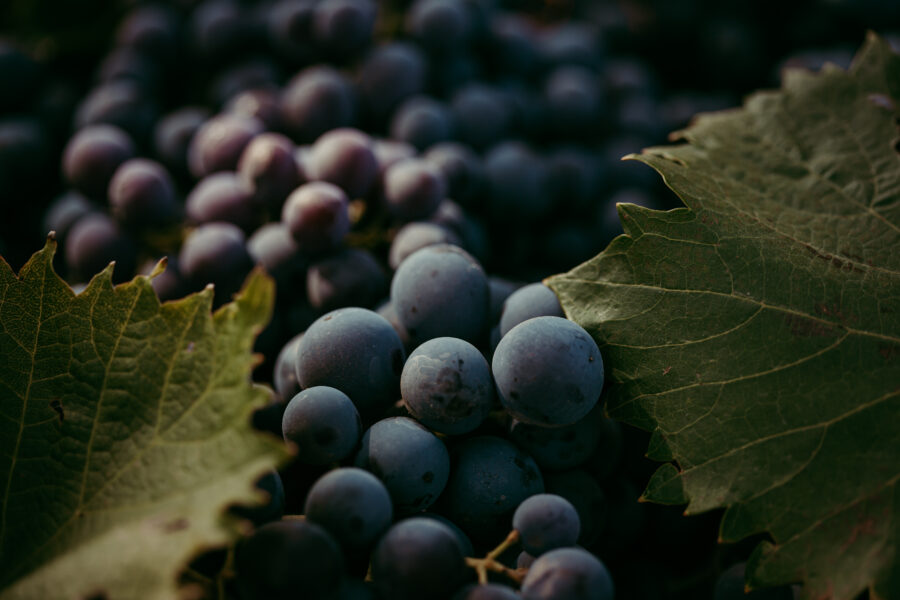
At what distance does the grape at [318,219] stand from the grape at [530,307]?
0.86 feet

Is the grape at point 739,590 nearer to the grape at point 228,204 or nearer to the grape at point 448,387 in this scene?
the grape at point 448,387

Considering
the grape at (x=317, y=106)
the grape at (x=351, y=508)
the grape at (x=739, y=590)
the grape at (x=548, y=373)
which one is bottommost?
the grape at (x=739, y=590)

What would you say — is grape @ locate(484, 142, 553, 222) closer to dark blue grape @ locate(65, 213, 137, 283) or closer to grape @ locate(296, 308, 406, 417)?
grape @ locate(296, 308, 406, 417)

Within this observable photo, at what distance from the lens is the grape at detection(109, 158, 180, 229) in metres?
1.03

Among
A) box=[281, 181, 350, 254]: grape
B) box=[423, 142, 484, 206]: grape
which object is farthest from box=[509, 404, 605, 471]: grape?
box=[423, 142, 484, 206]: grape

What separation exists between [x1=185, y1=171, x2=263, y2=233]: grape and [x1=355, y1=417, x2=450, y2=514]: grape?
486 millimetres

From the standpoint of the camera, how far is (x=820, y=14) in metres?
1.41

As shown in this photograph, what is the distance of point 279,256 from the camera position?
0.94 metres

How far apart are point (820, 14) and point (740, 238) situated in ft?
3.11

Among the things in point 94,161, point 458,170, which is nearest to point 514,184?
point 458,170

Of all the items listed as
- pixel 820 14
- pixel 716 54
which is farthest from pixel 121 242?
pixel 820 14

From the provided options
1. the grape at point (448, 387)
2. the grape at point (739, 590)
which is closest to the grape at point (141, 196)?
the grape at point (448, 387)

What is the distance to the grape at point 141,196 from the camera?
1.03 meters

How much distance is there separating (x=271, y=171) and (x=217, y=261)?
0.15 meters
